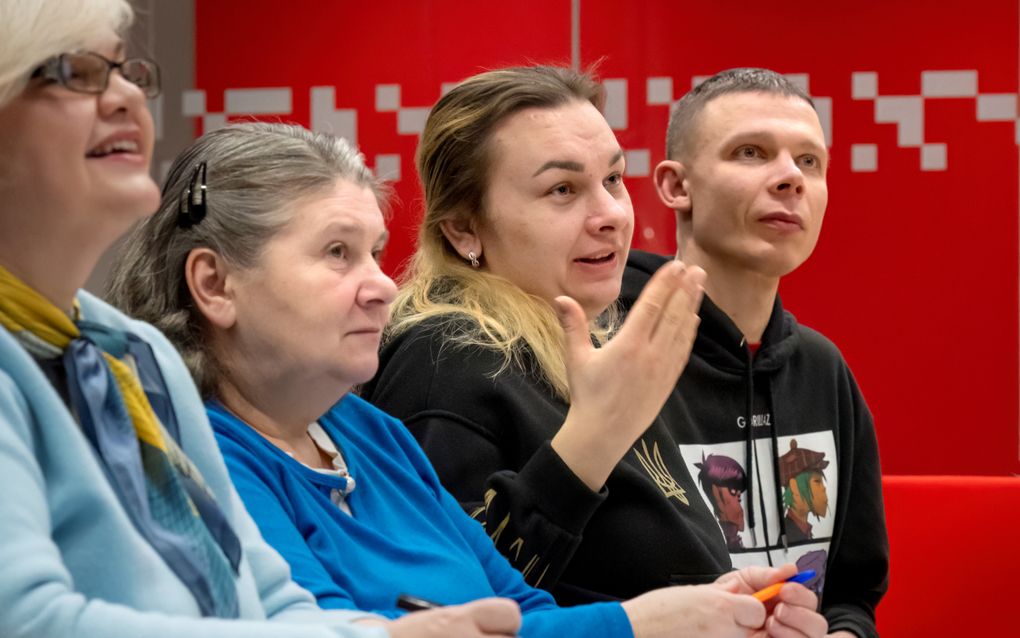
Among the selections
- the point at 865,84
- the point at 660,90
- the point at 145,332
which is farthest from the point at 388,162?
the point at 145,332

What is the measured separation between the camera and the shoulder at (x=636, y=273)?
99.1 inches

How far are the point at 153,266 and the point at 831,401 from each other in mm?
1347

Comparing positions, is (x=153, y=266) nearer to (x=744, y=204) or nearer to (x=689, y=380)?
(x=689, y=380)

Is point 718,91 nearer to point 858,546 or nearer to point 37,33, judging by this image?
point 858,546

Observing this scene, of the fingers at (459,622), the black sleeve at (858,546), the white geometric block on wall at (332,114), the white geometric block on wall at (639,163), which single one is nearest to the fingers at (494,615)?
the fingers at (459,622)

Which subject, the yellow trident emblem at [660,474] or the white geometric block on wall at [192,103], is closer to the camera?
the yellow trident emblem at [660,474]

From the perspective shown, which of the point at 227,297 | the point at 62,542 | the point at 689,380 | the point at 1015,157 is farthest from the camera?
the point at 1015,157

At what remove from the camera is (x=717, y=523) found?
6.95ft

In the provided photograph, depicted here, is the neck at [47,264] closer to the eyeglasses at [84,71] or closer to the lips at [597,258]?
the eyeglasses at [84,71]

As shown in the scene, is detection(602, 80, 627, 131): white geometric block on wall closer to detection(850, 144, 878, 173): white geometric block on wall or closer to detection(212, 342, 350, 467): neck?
detection(850, 144, 878, 173): white geometric block on wall

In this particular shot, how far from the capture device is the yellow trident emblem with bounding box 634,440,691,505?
2029 millimetres

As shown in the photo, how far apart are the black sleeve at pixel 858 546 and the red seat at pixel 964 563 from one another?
13 cm

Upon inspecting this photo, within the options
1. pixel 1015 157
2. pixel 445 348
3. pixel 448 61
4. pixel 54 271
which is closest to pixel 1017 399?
pixel 1015 157

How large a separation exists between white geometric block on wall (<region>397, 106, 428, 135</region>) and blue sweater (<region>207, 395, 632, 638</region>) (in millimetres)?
1956
